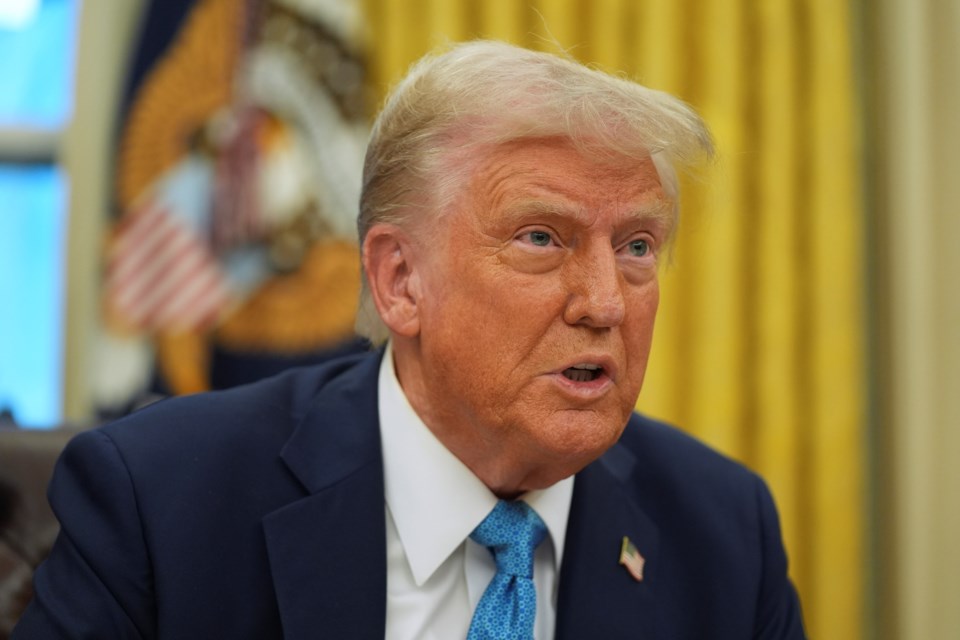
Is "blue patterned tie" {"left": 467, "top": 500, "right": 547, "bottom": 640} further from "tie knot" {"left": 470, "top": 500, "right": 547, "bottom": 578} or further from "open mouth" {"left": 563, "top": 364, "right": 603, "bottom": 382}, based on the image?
"open mouth" {"left": 563, "top": 364, "right": 603, "bottom": 382}

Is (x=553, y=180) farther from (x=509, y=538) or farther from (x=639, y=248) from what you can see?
(x=509, y=538)

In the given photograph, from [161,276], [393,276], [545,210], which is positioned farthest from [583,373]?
[161,276]

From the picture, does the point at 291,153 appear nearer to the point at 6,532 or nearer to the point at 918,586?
the point at 6,532

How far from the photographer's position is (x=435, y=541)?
180 centimetres

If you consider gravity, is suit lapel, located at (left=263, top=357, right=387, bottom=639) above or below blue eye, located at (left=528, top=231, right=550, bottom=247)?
below

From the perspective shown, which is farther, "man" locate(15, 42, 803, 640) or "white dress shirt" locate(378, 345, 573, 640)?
"white dress shirt" locate(378, 345, 573, 640)

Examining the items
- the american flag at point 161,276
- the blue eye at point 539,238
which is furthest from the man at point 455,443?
the american flag at point 161,276

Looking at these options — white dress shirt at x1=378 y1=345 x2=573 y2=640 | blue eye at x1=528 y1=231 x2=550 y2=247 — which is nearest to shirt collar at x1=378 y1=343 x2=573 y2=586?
white dress shirt at x1=378 y1=345 x2=573 y2=640

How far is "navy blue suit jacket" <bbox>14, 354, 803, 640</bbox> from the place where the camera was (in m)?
1.66

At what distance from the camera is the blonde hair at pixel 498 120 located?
5.47ft

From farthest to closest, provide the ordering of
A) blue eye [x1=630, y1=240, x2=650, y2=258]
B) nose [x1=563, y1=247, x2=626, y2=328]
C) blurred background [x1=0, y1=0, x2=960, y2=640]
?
blurred background [x1=0, y1=0, x2=960, y2=640]
blue eye [x1=630, y1=240, x2=650, y2=258]
nose [x1=563, y1=247, x2=626, y2=328]

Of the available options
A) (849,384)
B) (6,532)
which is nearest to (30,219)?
(6,532)

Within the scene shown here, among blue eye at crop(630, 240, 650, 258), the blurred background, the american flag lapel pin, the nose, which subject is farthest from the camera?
the blurred background

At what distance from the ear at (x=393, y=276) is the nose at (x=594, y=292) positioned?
273 mm
